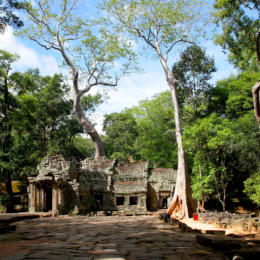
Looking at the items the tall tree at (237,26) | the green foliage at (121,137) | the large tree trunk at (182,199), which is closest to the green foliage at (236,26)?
the tall tree at (237,26)

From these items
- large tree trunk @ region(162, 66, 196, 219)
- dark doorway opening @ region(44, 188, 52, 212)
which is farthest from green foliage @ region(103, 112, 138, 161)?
large tree trunk @ region(162, 66, 196, 219)

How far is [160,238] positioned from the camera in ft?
27.1

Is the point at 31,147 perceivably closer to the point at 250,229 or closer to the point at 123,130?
the point at 123,130

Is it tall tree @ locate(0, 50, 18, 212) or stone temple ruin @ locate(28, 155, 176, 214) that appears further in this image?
tall tree @ locate(0, 50, 18, 212)

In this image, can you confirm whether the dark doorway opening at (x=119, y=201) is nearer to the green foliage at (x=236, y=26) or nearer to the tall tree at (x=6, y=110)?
the tall tree at (x=6, y=110)

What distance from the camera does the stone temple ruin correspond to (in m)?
17.5

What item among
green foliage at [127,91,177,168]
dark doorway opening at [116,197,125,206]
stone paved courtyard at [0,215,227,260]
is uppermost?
green foliage at [127,91,177,168]

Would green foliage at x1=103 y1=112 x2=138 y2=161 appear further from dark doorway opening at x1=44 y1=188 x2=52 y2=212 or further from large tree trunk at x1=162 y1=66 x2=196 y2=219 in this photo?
large tree trunk at x1=162 y1=66 x2=196 y2=219

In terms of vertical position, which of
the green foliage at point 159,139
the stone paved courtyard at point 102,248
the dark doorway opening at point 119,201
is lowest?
the dark doorway opening at point 119,201

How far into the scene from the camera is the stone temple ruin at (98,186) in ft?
57.3

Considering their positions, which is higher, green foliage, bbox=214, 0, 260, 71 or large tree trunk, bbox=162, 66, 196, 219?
green foliage, bbox=214, 0, 260, 71

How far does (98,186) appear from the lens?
65.4 ft

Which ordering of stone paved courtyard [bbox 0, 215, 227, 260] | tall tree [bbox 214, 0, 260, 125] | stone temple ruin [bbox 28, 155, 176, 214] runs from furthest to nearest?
stone temple ruin [bbox 28, 155, 176, 214], tall tree [bbox 214, 0, 260, 125], stone paved courtyard [bbox 0, 215, 227, 260]

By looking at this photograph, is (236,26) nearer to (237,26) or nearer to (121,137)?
(237,26)
